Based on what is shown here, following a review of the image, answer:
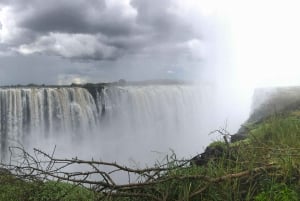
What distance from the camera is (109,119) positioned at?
145 ft

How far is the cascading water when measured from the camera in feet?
110

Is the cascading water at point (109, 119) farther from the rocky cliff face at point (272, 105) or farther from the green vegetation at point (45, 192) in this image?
the green vegetation at point (45, 192)

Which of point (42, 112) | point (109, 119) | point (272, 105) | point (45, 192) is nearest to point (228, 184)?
point (45, 192)

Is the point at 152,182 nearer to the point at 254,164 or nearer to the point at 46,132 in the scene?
the point at 254,164

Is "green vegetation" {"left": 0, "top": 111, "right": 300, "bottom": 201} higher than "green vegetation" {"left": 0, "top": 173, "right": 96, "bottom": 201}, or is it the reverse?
"green vegetation" {"left": 0, "top": 111, "right": 300, "bottom": 201}

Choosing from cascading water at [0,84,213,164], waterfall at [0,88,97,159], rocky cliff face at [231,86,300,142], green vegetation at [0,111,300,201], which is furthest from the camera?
cascading water at [0,84,213,164]

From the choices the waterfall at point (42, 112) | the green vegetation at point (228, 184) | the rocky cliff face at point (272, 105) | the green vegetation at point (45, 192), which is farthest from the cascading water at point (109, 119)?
the green vegetation at point (228, 184)

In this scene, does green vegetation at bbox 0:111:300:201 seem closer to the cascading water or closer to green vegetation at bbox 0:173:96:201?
green vegetation at bbox 0:173:96:201

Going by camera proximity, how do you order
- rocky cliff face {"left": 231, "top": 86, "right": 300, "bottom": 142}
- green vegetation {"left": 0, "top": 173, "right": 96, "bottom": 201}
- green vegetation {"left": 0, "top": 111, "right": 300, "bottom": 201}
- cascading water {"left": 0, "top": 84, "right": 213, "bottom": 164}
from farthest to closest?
cascading water {"left": 0, "top": 84, "right": 213, "bottom": 164} < rocky cliff face {"left": 231, "top": 86, "right": 300, "bottom": 142} < green vegetation {"left": 0, "top": 173, "right": 96, "bottom": 201} < green vegetation {"left": 0, "top": 111, "right": 300, "bottom": 201}

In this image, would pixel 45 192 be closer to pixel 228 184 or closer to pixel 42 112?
pixel 228 184

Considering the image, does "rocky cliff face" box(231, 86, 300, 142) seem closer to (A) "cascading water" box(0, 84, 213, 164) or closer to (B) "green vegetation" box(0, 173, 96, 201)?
(B) "green vegetation" box(0, 173, 96, 201)

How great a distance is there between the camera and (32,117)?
34.2 meters

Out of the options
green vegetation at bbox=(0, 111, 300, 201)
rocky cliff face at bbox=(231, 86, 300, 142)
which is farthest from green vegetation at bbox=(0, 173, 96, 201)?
rocky cliff face at bbox=(231, 86, 300, 142)

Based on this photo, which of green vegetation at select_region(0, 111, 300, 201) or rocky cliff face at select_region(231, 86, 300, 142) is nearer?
green vegetation at select_region(0, 111, 300, 201)
